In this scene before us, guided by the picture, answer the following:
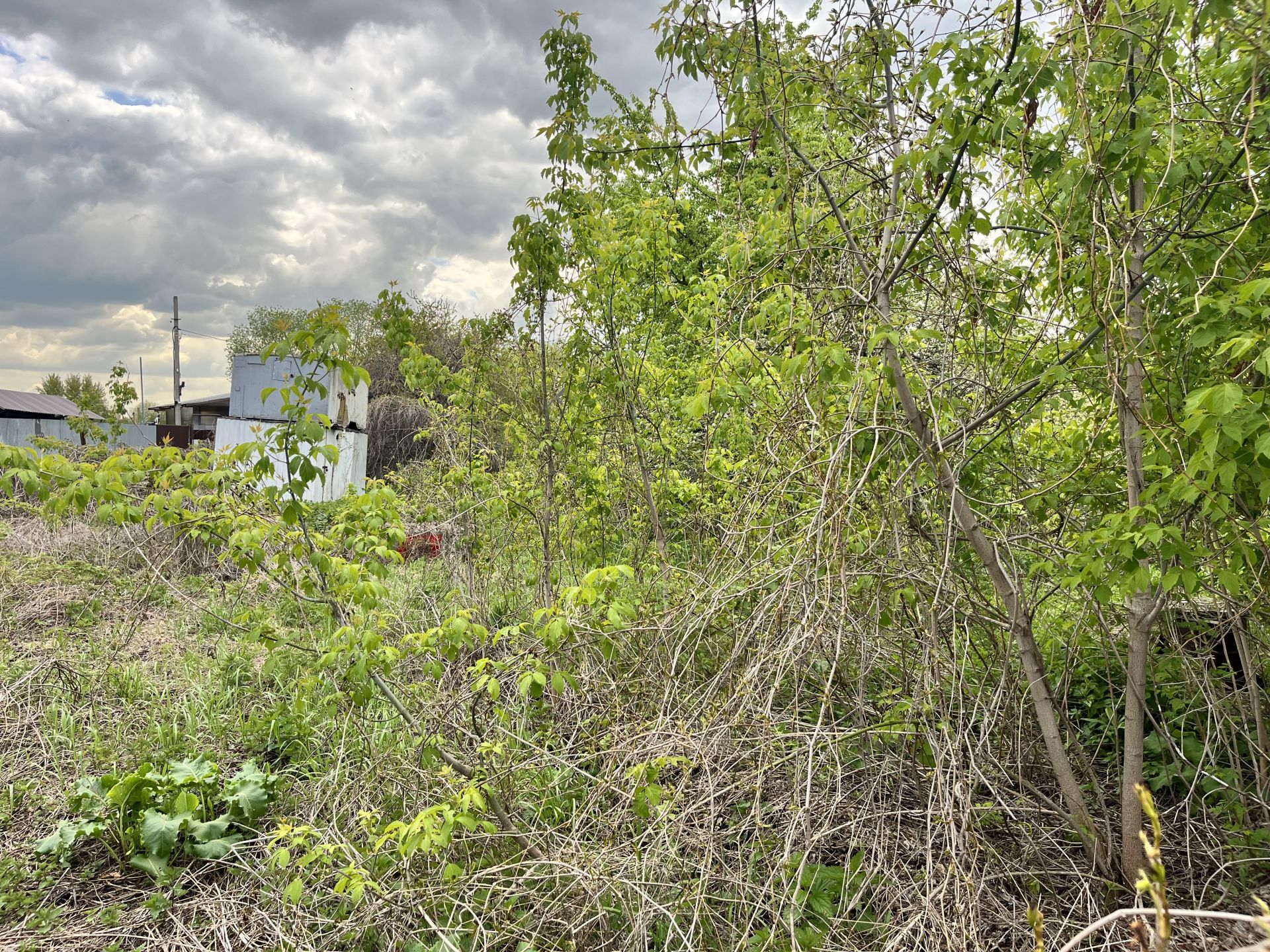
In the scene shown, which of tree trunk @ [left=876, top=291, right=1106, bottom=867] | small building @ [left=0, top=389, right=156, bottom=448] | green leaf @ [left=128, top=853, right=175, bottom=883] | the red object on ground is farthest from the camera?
small building @ [left=0, top=389, right=156, bottom=448]

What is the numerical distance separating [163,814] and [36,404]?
1383 inches

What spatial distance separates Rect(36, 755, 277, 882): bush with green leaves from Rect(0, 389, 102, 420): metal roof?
2925 cm

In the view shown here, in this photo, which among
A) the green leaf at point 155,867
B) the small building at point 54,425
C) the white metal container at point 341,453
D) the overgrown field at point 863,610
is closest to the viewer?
the overgrown field at point 863,610

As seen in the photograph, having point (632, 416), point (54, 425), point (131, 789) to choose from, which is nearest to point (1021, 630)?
point (632, 416)

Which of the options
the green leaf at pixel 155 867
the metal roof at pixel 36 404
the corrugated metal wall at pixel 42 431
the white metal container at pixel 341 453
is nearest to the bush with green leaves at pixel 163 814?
the green leaf at pixel 155 867

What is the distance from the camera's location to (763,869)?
8.73ft

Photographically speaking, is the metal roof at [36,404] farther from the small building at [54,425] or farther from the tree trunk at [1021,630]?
the tree trunk at [1021,630]

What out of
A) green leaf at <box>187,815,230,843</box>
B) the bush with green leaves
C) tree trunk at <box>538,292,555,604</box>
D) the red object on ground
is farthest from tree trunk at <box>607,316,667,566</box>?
the red object on ground

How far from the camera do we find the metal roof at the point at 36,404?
91.5 ft

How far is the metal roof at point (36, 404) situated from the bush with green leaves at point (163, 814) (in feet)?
96.0

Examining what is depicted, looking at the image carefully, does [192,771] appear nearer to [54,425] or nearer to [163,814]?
[163,814]

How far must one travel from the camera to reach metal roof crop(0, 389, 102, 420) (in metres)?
27.9

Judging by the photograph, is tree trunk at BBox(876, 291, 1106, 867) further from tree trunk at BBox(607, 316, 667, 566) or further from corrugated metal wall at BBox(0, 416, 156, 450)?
corrugated metal wall at BBox(0, 416, 156, 450)

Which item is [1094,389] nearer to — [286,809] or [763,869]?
[763,869]
